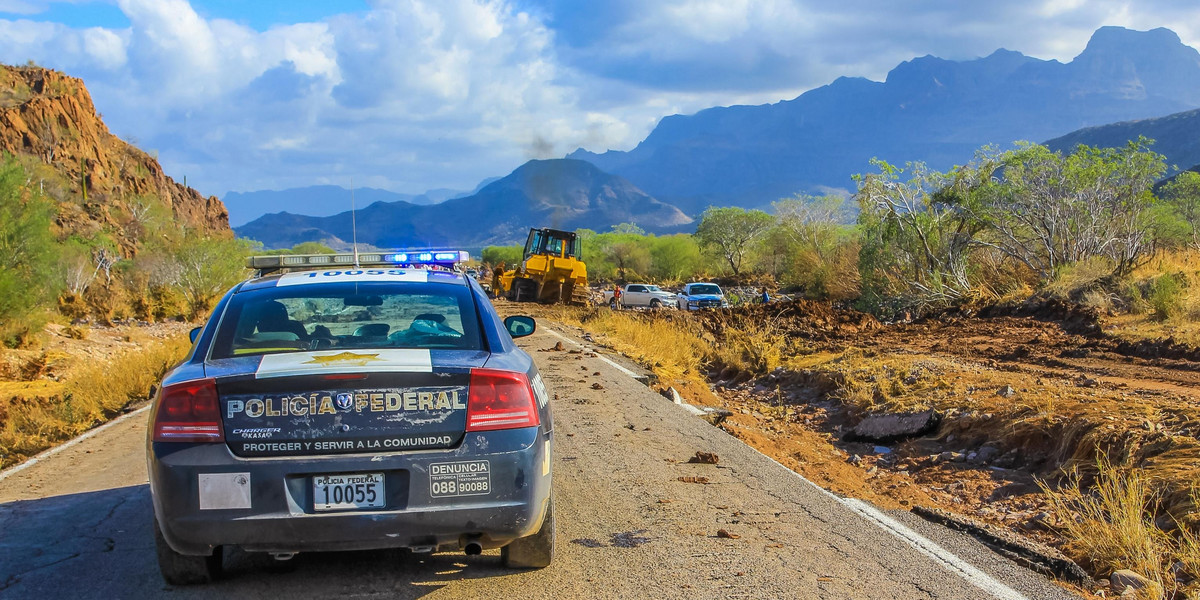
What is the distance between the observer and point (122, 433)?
939 centimetres

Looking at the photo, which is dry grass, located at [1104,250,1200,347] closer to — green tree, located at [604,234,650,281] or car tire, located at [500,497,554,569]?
car tire, located at [500,497,554,569]

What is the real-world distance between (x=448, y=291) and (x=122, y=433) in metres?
6.10

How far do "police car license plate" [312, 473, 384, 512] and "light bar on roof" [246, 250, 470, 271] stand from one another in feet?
8.41

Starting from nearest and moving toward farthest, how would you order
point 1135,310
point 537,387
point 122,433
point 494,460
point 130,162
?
point 494,460, point 537,387, point 122,433, point 1135,310, point 130,162

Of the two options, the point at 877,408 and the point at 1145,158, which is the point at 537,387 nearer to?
the point at 877,408

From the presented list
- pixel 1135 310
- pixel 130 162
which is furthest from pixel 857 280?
pixel 130 162

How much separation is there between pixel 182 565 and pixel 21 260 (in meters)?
23.0

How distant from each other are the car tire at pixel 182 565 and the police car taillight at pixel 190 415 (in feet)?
2.03

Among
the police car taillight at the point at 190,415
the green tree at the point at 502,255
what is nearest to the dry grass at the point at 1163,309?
the police car taillight at the point at 190,415

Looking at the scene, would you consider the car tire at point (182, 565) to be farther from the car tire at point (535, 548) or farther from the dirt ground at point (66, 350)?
the dirt ground at point (66, 350)

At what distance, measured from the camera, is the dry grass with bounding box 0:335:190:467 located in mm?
10320

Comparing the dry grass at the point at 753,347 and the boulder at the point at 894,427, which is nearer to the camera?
the boulder at the point at 894,427

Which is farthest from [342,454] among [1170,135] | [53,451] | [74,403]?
[1170,135]

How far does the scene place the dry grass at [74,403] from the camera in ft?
33.9
